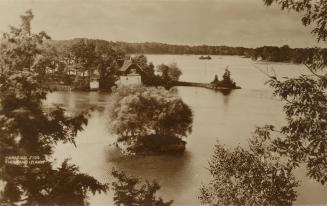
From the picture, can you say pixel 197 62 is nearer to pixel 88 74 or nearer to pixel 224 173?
pixel 88 74

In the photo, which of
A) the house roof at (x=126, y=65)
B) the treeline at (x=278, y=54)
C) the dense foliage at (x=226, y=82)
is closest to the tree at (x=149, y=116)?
the house roof at (x=126, y=65)

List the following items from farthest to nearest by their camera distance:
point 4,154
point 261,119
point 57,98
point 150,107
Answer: point 150,107
point 261,119
point 57,98
point 4,154

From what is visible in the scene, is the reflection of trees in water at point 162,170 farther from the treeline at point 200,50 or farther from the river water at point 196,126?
the treeline at point 200,50

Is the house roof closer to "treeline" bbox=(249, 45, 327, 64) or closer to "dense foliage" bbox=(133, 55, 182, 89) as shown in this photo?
"dense foliage" bbox=(133, 55, 182, 89)

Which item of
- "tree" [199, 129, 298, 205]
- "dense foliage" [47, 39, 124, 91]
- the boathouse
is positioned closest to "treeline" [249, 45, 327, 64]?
"tree" [199, 129, 298, 205]

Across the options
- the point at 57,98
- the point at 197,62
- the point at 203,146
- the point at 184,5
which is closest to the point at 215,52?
the point at 197,62

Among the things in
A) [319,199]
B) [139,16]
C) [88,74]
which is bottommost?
[319,199]

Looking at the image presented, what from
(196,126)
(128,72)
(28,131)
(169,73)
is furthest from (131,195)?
(169,73)
